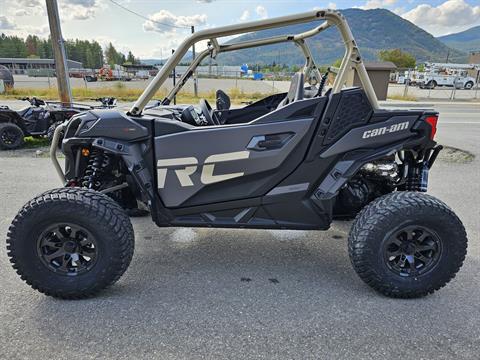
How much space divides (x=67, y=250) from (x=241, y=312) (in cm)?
135

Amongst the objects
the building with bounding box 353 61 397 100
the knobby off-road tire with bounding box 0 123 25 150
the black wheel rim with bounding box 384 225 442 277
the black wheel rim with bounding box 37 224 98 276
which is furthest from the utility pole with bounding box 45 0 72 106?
the building with bounding box 353 61 397 100

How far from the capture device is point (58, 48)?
10094 mm

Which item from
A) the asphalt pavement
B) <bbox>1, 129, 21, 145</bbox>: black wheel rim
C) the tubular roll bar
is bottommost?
the asphalt pavement

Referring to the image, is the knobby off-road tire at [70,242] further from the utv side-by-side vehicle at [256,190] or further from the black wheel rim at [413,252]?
the black wheel rim at [413,252]

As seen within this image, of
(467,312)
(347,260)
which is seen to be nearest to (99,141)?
(347,260)

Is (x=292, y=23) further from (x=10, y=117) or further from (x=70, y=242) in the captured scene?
(x=10, y=117)

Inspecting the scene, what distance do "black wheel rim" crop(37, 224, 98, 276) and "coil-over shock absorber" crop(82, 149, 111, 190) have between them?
0.51 m

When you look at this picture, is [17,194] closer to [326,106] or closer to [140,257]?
[140,257]

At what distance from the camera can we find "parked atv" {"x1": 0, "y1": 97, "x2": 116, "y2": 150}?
7.99m

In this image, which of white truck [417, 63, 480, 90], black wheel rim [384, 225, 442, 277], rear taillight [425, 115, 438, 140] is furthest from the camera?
white truck [417, 63, 480, 90]

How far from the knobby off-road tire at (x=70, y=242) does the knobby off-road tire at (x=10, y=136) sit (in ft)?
20.6

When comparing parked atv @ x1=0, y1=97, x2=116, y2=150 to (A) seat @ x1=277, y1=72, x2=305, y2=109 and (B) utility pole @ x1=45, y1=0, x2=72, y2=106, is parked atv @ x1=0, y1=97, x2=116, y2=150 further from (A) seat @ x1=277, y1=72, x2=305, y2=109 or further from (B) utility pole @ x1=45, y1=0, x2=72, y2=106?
(A) seat @ x1=277, y1=72, x2=305, y2=109

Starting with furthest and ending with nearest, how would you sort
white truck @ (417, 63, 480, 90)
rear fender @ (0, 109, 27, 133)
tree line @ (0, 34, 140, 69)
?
1. tree line @ (0, 34, 140, 69)
2. white truck @ (417, 63, 480, 90)
3. rear fender @ (0, 109, 27, 133)

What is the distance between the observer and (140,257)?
3449 millimetres
